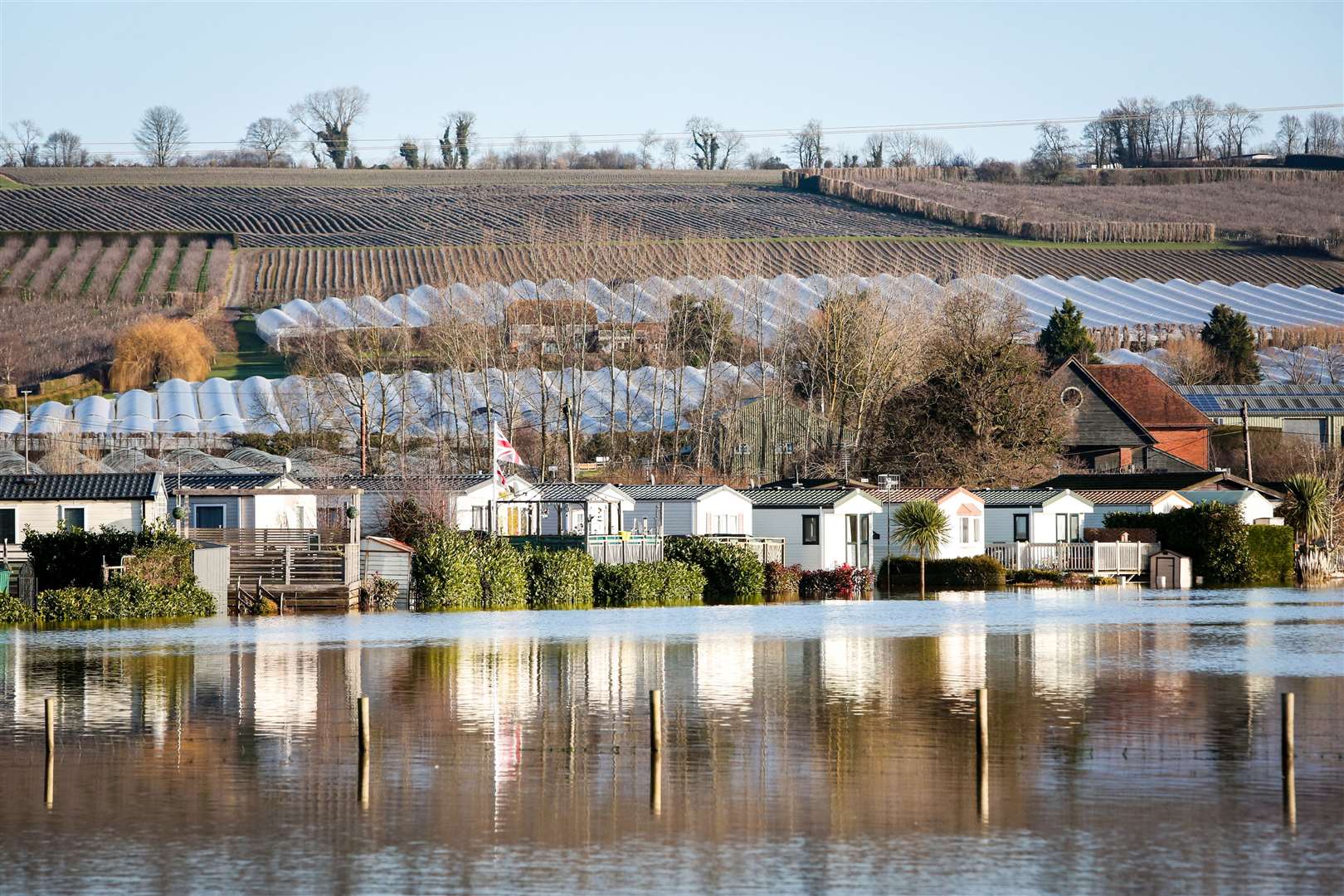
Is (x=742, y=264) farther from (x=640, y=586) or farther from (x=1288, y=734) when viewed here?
(x=1288, y=734)

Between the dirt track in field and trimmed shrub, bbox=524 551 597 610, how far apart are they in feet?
210

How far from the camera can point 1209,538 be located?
6619 centimetres

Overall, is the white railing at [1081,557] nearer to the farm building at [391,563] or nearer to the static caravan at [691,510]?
the static caravan at [691,510]

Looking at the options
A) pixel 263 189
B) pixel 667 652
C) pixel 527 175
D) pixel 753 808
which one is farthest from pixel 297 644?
pixel 527 175

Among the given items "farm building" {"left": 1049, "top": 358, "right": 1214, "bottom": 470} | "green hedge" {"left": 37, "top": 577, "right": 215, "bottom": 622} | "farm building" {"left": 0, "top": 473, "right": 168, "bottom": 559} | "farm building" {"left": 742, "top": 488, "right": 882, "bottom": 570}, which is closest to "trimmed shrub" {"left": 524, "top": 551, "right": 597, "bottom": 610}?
"green hedge" {"left": 37, "top": 577, "right": 215, "bottom": 622}

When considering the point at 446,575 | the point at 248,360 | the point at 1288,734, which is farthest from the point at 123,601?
the point at 248,360

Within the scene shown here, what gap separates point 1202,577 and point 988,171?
134 meters

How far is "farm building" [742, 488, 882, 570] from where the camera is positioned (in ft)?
206

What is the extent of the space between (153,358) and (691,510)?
5183 cm

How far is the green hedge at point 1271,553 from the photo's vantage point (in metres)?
65.9

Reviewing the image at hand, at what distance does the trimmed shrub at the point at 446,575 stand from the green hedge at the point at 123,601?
6.54 m

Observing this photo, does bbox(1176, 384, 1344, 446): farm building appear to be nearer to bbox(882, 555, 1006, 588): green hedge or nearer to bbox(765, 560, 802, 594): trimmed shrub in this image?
bbox(882, 555, 1006, 588): green hedge

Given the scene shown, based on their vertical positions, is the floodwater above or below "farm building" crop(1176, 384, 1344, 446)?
below

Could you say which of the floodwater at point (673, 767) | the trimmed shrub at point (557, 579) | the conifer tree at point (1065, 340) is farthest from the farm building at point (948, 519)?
the conifer tree at point (1065, 340)
